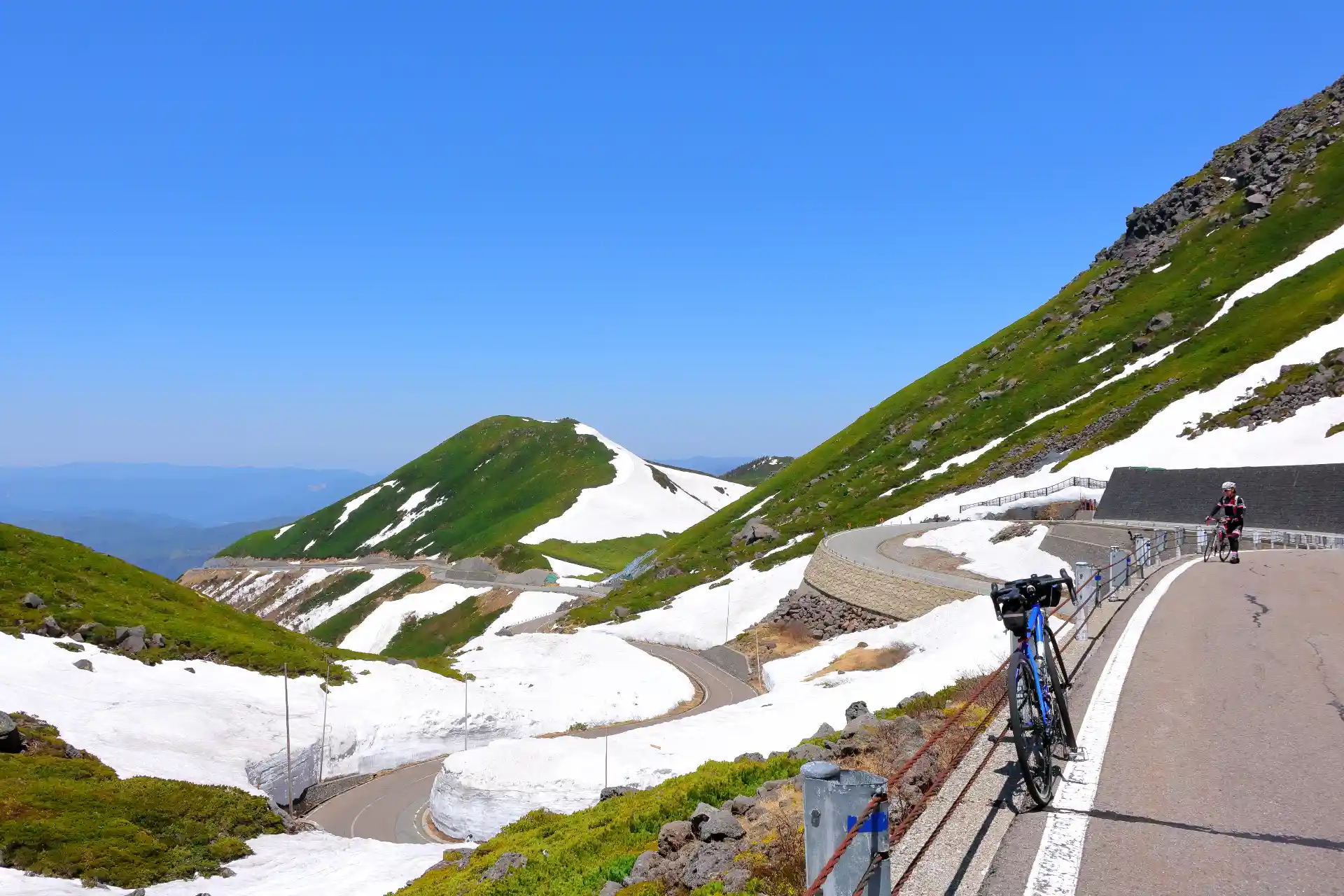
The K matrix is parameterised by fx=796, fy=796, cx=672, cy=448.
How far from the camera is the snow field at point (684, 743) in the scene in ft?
82.2

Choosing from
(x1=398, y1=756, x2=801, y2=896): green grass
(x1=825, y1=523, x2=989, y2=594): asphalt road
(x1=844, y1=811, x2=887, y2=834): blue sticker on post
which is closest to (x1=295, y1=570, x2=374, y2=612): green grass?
(x1=825, y1=523, x2=989, y2=594): asphalt road

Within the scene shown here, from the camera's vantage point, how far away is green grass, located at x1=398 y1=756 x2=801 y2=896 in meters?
12.3

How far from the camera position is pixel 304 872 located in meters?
23.5

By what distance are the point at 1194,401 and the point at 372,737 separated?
7168 cm

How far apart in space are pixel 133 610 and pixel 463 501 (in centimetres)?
12431

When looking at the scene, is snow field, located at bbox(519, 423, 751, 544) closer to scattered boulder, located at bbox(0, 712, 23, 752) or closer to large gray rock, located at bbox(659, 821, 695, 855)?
scattered boulder, located at bbox(0, 712, 23, 752)

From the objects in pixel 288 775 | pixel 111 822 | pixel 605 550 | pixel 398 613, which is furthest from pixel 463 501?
pixel 111 822

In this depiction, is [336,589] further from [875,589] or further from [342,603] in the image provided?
[875,589]

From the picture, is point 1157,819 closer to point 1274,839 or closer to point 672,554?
point 1274,839

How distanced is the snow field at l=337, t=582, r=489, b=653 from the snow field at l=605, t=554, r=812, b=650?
45385 millimetres

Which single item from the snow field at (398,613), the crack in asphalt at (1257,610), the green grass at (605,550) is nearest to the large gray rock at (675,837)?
the crack in asphalt at (1257,610)

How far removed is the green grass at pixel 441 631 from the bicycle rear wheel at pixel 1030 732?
94.3 meters

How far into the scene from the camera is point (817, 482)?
367 feet

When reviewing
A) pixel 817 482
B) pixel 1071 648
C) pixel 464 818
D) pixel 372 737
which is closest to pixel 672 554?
pixel 817 482
